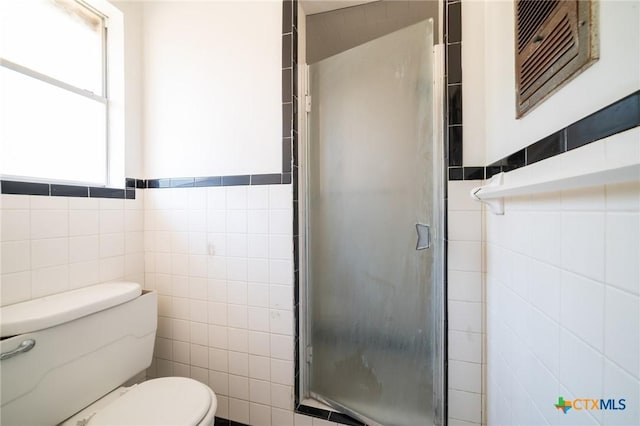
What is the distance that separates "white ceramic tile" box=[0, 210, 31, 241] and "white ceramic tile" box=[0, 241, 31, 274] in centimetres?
2

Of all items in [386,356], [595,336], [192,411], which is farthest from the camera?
[386,356]

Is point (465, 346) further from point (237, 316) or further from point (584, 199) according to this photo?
point (237, 316)

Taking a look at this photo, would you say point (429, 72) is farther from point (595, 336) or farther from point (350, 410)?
point (350, 410)

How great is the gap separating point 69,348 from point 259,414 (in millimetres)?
858

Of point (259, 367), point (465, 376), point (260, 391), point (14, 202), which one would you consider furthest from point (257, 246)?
point (465, 376)

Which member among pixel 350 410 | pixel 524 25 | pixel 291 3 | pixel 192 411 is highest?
pixel 291 3

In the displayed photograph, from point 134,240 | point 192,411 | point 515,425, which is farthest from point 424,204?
point 134,240

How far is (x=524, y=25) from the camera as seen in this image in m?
0.65

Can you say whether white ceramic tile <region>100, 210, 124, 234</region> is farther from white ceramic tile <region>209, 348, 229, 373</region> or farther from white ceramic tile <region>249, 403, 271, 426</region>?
white ceramic tile <region>249, 403, 271, 426</region>

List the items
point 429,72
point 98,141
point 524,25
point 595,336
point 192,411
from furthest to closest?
point 98,141
point 429,72
point 192,411
point 524,25
point 595,336

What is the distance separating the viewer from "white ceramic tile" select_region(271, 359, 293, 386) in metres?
1.20

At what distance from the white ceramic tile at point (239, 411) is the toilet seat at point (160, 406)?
1.17 feet

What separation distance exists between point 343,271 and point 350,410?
0.65 m

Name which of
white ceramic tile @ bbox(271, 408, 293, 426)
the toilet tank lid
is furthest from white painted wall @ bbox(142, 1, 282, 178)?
white ceramic tile @ bbox(271, 408, 293, 426)
